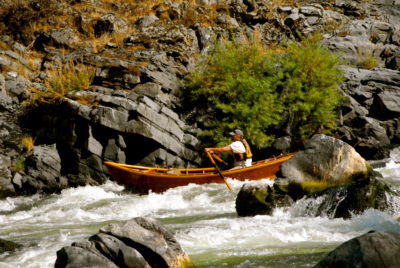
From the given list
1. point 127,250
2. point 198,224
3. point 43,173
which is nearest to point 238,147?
point 198,224

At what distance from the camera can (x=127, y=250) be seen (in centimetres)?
450

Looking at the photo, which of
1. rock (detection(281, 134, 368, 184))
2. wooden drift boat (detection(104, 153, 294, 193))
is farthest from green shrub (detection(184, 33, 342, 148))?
rock (detection(281, 134, 368, 184))

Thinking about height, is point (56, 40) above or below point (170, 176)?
above

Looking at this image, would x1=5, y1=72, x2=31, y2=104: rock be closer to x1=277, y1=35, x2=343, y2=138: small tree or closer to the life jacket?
the life jacket

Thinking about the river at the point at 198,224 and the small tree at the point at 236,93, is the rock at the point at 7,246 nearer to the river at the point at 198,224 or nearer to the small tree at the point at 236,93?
the river at the point at 198,224

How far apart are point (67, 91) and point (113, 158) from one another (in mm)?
3253

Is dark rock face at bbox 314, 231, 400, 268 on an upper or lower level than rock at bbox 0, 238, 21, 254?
upper

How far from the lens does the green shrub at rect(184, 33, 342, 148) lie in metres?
14.8

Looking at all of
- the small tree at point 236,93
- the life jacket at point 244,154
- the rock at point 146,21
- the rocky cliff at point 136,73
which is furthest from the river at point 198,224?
the rock at point 146,21

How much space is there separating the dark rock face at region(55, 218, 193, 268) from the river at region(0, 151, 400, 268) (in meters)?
0.78

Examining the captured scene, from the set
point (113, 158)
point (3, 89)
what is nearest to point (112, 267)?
point (113, 158)

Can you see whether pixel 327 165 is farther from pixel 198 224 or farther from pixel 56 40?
pixel 56 40

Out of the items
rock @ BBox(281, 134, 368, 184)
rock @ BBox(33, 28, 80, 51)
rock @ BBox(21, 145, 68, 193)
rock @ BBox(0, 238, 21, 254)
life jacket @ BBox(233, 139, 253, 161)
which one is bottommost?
rock @ BBox(21, 145, 68, 193)

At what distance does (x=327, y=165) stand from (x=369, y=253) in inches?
203
